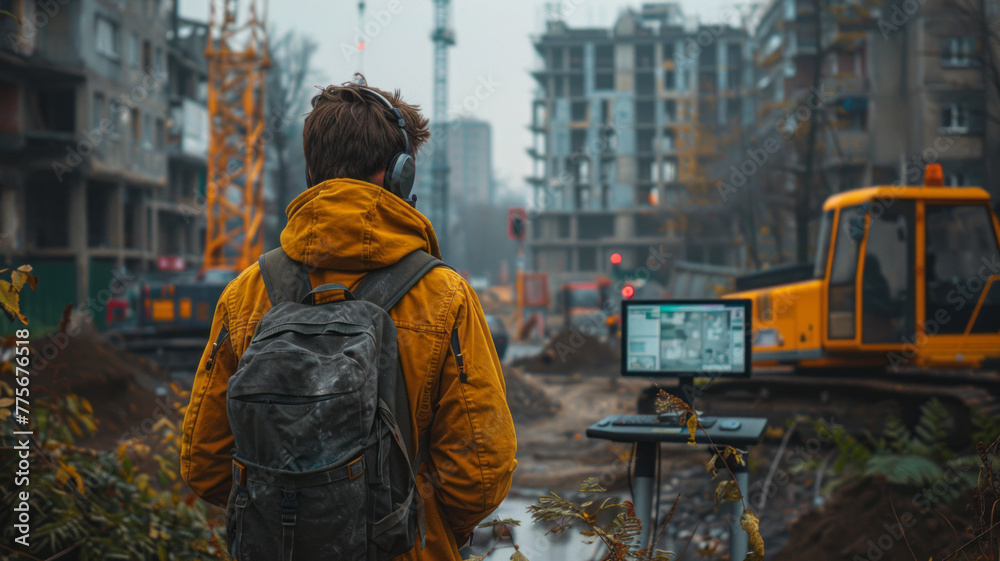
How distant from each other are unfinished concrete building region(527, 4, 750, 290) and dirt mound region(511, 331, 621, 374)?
44.0 m

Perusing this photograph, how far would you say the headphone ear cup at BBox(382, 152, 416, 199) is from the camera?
2.01m

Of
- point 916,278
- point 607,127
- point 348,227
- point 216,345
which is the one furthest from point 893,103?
point 607,127

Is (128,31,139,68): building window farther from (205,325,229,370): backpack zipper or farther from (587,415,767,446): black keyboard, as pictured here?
(205,325,229,370): backpack zipper

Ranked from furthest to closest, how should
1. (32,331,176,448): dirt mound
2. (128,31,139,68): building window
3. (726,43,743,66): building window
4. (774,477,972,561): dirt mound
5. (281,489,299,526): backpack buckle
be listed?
1. (726,43,743,66): building window
2. (128,31,139,68): building window
3. (32,331,176,448): dirt mound
4. (774,477,972,561): dirt mound
5. (281,489,299,526): backpack buckle

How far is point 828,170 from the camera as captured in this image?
22562 mm

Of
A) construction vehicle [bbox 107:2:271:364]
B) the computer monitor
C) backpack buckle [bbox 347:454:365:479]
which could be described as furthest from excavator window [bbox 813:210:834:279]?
construction vehicle [bbox 107:2:271:364]

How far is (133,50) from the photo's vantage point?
110 feet

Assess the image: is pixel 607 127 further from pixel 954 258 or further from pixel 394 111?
pixel 394 111

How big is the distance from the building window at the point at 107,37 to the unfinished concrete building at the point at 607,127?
4004 cm

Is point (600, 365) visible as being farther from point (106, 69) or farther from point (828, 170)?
point (106, 69)

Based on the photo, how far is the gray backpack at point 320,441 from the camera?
5.62 feet

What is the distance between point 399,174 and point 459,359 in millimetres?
522

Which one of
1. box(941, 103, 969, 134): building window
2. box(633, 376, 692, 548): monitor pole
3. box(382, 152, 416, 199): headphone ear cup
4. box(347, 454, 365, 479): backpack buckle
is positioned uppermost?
box(941, 103, 969, 134): building window

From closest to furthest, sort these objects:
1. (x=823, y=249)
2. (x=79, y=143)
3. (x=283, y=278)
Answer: (x=283, y=278)
(x=823, y=249)
(x=79, y=143)
